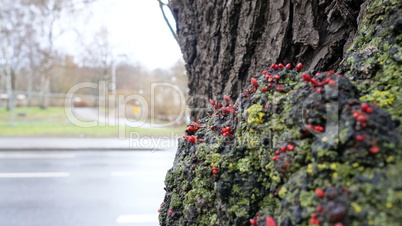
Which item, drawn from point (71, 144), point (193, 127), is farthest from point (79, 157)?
point (193, 127)

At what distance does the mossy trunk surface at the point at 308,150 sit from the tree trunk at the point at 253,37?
19 cm

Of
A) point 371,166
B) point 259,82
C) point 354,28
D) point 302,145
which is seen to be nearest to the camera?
point 371,166

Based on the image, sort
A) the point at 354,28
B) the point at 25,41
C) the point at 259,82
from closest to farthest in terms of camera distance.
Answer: the point at 259,82, the point at 354,28, the point at 25,41

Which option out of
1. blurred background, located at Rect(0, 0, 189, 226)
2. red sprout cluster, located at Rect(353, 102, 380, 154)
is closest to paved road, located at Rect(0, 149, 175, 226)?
blurred background, located at Rect(0, 0, 189, 226)

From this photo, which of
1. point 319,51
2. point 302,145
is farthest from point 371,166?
point 319,51

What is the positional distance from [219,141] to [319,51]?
0.81 m

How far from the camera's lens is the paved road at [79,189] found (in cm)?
320

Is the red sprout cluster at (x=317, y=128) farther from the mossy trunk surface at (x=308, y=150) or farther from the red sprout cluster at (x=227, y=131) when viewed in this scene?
the red sprout cluster at (x=227, y=131)

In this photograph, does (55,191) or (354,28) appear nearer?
(354,28)

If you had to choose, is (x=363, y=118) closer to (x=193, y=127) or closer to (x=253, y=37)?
(x=193, y=127)

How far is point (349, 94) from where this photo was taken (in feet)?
2.35

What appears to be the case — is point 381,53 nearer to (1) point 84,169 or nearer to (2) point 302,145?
(2) point 302,145

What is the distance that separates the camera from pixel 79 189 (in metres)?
4.11

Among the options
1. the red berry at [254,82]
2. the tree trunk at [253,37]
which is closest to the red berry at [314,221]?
the red berry at [254,82]
